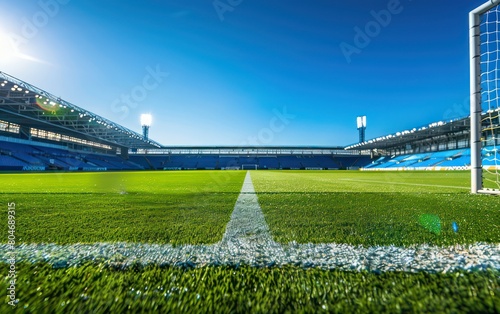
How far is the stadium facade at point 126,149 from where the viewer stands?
24527 mm

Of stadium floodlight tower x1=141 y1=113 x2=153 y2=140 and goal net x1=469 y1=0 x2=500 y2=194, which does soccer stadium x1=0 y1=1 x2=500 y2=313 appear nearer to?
goal net x1=469 y1=0 x2=500 y2=194

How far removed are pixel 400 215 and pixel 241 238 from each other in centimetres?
161

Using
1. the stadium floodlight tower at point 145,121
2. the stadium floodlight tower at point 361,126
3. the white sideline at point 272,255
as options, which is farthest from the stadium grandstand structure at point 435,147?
the stadium floodlight tower at point 145,121

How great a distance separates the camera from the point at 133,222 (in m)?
1.86

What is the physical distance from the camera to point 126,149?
53250mm

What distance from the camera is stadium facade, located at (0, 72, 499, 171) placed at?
24.5 metres

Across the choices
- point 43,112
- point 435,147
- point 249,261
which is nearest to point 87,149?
point 43,112

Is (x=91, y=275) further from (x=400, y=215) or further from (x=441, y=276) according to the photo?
(x=400, y=215)

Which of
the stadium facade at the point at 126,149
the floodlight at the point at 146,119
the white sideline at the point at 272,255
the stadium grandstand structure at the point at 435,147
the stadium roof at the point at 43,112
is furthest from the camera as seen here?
the floodlight at the point at 146,119

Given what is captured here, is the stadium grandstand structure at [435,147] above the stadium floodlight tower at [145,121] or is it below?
below

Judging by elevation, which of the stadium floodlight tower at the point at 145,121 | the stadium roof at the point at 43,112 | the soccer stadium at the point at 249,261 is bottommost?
the soccer stadium at the point at 249,261

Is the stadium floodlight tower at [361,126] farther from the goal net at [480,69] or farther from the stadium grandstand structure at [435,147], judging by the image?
the goal net at [480,69]

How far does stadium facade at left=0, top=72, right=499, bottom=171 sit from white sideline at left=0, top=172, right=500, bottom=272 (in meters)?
7.52

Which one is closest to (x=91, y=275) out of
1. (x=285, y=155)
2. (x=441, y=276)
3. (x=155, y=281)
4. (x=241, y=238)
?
(x=155, y=281)
